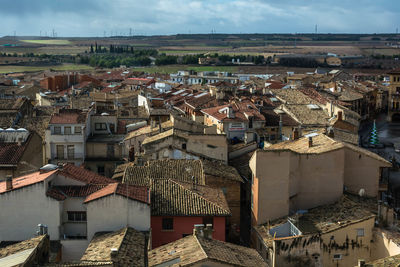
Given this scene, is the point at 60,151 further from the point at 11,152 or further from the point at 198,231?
the point at 198,231

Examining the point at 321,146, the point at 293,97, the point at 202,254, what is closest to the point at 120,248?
the point at 202,254

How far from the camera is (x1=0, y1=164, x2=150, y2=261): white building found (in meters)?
21.2

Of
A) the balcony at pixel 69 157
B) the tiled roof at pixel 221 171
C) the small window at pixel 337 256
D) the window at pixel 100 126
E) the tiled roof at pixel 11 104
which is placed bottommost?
the small window at pixel 337 256

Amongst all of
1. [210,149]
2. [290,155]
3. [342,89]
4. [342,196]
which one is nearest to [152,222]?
[290,155]

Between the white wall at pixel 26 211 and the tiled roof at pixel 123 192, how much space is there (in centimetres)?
144

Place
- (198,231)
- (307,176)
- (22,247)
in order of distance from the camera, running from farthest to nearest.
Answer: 1. (307,176)
2. (198,231)
3. (22,247)

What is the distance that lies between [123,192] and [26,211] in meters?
3.59

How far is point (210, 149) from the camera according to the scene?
33500mm

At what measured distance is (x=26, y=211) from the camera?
21.4m

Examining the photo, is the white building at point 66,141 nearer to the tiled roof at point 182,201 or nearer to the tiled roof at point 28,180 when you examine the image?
the tiled roof at point 182,201

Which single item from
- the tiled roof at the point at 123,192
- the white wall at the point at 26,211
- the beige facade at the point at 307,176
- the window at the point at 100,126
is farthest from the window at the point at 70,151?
the white wall at the point at 26,211

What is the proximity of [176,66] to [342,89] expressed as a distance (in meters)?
105

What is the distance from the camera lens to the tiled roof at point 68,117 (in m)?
38.6

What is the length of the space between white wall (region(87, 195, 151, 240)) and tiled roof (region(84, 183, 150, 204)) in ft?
0.60
